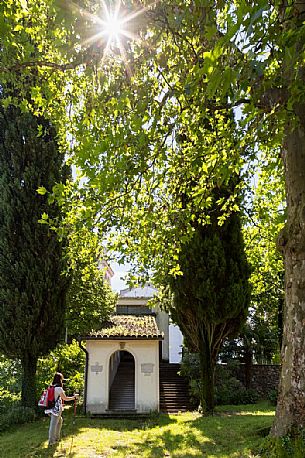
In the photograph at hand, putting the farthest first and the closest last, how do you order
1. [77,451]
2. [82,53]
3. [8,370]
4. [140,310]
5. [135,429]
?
[140,310] < [8,370] < [135,429] < [77,451] < [82,53]

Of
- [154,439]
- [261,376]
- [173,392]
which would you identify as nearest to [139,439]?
[154,439]

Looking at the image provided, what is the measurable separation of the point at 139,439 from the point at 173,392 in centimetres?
993

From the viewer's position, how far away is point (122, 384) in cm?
2177

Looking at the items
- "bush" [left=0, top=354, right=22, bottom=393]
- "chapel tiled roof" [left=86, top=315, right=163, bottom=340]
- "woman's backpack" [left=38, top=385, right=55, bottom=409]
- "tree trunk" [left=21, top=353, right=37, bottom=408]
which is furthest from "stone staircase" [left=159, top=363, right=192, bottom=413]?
"woman's backpack" [left=38, top=385, right=55, bottom=409]

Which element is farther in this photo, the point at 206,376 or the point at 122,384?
the point at 122,384

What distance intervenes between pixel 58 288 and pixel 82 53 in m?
10.5

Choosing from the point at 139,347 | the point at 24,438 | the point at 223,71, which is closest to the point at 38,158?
the point at 139,347

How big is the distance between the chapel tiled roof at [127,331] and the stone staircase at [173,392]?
11.5 ft

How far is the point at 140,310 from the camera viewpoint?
101ft

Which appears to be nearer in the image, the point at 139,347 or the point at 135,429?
the point at 135,429

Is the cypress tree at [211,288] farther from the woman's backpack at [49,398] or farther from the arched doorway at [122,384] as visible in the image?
the woman's backpack at [49,398]

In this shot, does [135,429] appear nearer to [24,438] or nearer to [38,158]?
[24,438]

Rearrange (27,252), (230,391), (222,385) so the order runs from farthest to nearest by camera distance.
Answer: (222,385), (230,391), (27,252)

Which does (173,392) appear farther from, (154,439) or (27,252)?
(27,252)
